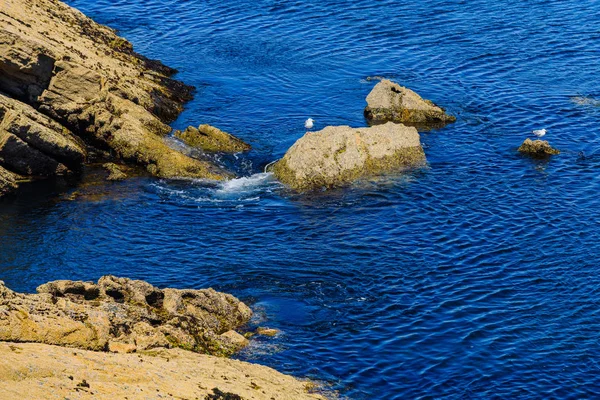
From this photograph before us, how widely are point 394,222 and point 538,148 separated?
12.9m

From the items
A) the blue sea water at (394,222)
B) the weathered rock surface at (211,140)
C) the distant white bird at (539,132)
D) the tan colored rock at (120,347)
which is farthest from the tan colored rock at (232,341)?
the distant white bird at (539,132)

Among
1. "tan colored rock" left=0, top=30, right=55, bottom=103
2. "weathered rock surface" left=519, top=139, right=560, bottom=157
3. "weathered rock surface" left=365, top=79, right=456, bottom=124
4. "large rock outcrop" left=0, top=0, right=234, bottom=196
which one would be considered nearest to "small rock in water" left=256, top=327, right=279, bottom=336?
"large rock outcrop" left=0, top=0, right=234, bottom=196

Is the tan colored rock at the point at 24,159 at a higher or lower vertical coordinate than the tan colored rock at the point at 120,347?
higher

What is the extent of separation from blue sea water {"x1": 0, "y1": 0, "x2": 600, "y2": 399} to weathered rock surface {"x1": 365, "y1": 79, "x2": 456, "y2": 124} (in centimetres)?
162

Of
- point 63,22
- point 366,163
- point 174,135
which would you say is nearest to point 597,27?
point 366,163

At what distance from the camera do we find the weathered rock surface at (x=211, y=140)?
53.9 m

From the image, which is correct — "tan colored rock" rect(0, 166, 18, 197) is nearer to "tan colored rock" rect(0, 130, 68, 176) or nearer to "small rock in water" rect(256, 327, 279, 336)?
"tan colored rock" rect(0, 130, 68, 176)

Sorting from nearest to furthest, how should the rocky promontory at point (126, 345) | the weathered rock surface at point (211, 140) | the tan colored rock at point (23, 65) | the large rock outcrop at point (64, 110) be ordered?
1. the rocky promontory at point (126, 345)
2. the large rock outcrop at point (64, 110)
3. the tan colored rock at point (23, 65)
4. the weathered rock surface at point (211, 140)

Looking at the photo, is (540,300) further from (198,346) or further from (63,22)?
(63,22)

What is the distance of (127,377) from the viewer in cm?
2441

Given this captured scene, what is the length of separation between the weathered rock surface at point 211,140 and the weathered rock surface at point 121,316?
19.4 metres

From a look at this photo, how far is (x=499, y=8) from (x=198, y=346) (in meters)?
54.6

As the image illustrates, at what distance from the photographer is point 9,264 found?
4044 cm

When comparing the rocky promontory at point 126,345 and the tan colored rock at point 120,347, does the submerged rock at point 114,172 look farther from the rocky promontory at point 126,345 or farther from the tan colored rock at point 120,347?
the tan colored rock at point 120,347
